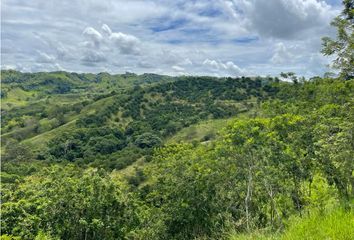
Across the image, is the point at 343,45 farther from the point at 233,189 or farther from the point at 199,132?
the point at 199,132

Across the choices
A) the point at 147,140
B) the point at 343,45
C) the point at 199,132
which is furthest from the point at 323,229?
the point at 147,140

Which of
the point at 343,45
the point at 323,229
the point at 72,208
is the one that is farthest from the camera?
the point at 72,208

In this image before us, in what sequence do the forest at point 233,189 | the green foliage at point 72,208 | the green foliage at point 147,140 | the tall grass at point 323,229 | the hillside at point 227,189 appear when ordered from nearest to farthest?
the tall grass at point 323,229, the forest at point 233,189, the hillside at point 227,189, the green foliage at point 72,208, the green foliage at point 147,140

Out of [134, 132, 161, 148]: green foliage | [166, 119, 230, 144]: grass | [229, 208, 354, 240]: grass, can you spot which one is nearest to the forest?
[229, 208, 354, 240]: grass

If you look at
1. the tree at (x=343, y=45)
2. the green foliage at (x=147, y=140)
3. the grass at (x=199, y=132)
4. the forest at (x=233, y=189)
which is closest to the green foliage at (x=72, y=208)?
the forest at (x=233, y=189)

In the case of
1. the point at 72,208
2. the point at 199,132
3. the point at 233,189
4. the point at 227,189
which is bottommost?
the point at 199,132

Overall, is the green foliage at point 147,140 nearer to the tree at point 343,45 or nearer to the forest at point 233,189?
the forest at point 233,189

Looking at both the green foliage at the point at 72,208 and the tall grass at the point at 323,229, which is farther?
the green foliage at the point at 72,208

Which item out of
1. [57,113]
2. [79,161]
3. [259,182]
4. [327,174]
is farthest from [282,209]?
[57,113]

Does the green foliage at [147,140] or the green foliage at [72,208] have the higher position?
the green foliage at [72,208]

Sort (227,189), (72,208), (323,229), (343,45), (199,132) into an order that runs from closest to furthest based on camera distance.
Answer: (323,229) → (343,45) → (72,208) → (227,189) → (199,132)

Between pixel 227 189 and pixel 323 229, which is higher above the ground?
pixel 323 229

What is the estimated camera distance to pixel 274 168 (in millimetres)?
18828

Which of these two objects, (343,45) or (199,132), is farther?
(199,132)
